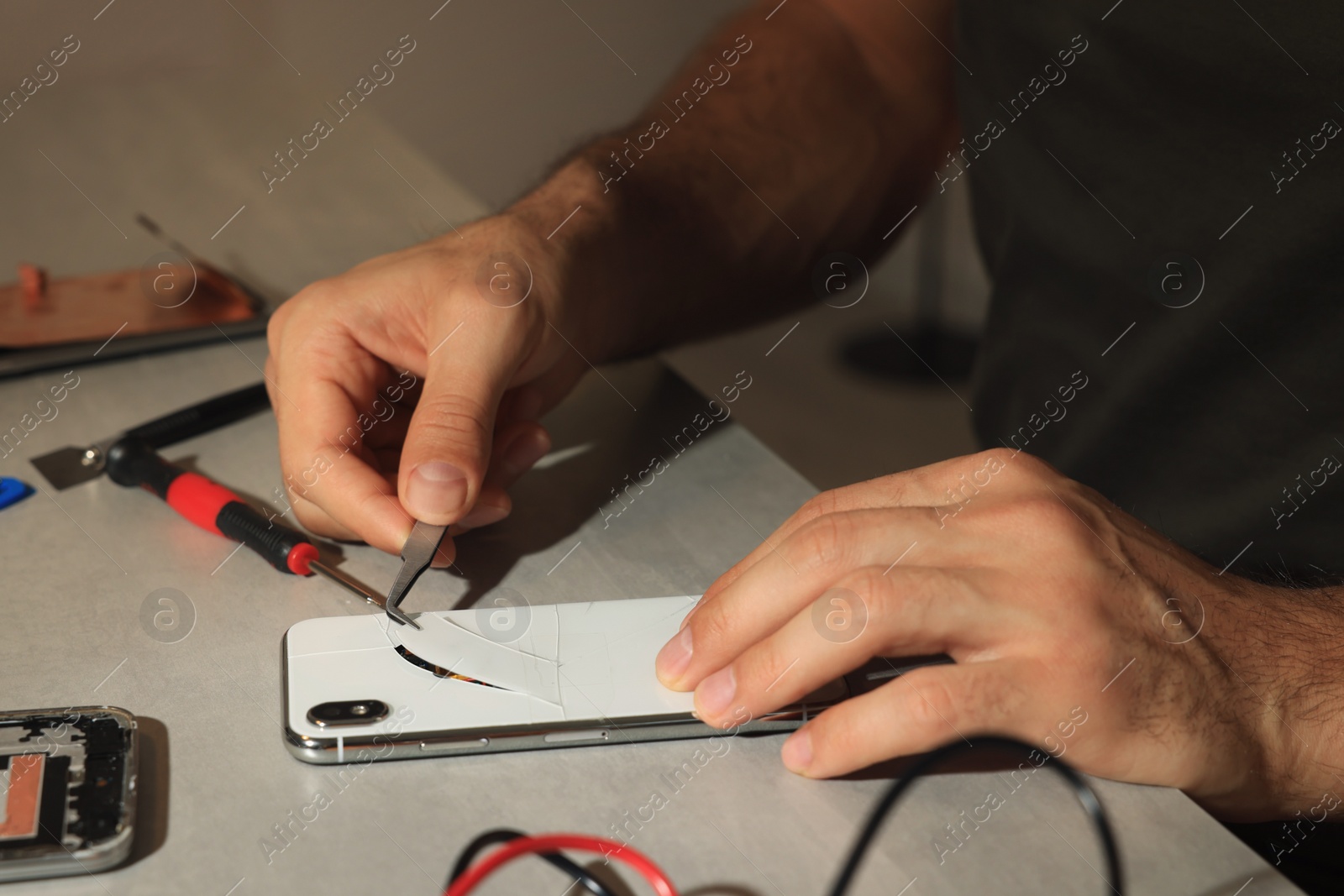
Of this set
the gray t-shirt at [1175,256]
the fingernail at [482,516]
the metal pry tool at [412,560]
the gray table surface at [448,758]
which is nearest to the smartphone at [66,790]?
the gray table surface at [448,758]

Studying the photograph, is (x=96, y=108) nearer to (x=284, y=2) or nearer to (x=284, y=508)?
(x=284, y=508)

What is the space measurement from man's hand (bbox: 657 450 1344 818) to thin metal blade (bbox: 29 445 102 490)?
52cm

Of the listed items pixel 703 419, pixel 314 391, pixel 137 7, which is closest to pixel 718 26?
pixel 703 419

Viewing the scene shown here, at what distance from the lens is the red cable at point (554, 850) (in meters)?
0.45

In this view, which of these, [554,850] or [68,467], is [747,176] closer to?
[68,467]

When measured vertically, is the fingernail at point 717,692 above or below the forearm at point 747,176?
below

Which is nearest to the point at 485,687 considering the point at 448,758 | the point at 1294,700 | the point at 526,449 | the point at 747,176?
the point at 448,758

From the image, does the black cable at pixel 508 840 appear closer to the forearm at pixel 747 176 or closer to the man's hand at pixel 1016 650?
the man's hand at pixel 1016 650

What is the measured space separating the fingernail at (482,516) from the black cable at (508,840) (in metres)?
0.30

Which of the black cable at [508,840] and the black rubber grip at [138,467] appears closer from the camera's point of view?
the black cable at [508,840]

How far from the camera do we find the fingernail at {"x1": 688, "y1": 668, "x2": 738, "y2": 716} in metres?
0.55

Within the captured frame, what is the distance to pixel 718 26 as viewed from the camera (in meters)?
1.41

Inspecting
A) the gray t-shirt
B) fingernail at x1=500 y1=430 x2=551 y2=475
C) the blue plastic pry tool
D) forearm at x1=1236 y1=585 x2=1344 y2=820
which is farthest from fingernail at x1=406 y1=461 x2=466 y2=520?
→ the gray t-shirt

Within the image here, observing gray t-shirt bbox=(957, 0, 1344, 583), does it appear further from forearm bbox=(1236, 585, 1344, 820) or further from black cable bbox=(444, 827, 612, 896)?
black cable bbox=(444, 827, 612, 896)
